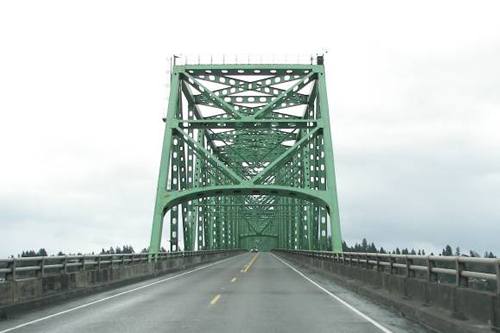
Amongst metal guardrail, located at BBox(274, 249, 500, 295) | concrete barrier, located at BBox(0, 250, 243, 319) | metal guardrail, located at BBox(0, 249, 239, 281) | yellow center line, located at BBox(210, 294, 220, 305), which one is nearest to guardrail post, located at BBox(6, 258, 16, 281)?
metal guardrail, located at BBox(0, 249, 239, 281)

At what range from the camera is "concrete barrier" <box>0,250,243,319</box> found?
1441cm

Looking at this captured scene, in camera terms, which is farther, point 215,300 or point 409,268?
point 215,300

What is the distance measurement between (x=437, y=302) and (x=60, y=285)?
11.2 m

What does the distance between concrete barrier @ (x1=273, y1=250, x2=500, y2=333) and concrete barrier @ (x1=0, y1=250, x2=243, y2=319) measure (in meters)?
9.11

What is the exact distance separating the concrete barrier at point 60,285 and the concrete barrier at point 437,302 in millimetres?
9106

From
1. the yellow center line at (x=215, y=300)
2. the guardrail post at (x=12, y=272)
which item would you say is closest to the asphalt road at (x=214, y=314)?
the yellow center line at (x=215, y=300)

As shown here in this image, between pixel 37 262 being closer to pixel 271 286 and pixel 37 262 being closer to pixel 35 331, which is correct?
pixel 35 331

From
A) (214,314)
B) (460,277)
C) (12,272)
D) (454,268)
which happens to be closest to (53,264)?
(12,272)

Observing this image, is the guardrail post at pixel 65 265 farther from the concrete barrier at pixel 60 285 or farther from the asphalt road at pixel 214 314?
the asphalt road at pixel 214 314

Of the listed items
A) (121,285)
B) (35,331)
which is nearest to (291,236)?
(121,285)

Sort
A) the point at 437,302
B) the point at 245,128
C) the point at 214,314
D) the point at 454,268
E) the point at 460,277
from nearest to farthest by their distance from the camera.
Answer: the point at 460,277, the point at 437,302, the point at 454,268, the point at 214,314, the point at 245,128

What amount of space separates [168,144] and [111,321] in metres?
34.1

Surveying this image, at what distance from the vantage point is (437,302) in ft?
40.0

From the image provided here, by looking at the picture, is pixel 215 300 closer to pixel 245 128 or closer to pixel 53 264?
pixel 53 264
